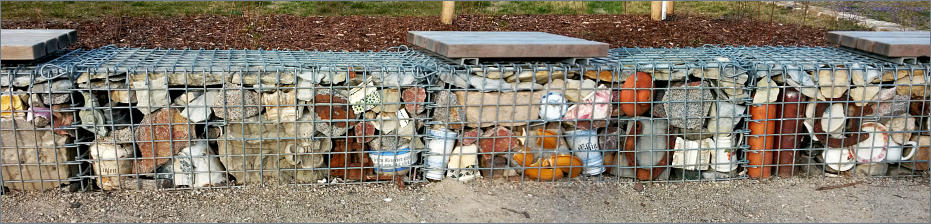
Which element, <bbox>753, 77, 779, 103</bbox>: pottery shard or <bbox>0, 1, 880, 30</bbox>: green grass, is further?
<bbox>0, 1, 880, 30</bbox>: green grass

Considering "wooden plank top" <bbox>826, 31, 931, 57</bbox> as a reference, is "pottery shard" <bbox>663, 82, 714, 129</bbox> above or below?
below

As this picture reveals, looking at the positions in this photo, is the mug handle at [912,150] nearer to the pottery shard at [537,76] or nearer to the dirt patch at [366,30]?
the pottery shard at [537,76]

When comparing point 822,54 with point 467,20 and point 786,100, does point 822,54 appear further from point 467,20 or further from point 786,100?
point 467,20

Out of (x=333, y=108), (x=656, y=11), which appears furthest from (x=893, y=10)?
(x=333, y=108)

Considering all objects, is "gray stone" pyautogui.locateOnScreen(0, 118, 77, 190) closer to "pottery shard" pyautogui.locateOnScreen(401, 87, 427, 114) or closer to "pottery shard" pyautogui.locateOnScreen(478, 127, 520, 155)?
"pottery shard" pyautogui.locateOnScreen(401, 87, 427, 114)

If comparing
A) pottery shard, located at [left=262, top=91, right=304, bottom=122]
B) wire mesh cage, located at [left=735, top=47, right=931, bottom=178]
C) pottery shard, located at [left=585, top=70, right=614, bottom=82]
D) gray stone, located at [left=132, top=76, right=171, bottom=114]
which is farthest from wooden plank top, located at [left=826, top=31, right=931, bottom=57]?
gray stone, located at [left=132, top=76, right=171, bottom=114]

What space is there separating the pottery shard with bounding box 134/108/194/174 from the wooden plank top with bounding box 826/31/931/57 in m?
3.81

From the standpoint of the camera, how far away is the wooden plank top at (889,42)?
4238 millimetres

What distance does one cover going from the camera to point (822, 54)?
4.77m

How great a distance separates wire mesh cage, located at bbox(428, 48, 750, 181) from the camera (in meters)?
4.04

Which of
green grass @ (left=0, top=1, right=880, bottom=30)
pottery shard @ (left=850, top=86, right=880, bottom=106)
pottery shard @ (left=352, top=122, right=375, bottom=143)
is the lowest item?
pottery shard @ (left=352, top=122, right=375, bottom=143)

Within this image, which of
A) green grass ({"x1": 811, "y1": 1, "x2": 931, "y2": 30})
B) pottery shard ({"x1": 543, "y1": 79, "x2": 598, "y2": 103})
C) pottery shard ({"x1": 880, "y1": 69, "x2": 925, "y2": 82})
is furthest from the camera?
green grass ({"x1": 811, "y1": 1, "x2": 931, "y2": 30})

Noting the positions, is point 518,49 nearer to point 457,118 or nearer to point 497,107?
point 497,107

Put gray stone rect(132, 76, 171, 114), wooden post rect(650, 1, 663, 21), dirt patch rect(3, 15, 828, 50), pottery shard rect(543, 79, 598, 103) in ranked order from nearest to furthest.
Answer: gray stone rect(132, 76, 171, 114) → pottery shard rect(543, 79, 598, 103) → dirt patch rect(3, 15, 828, 50) → wooden post rect(650, 1, 663, 21)
